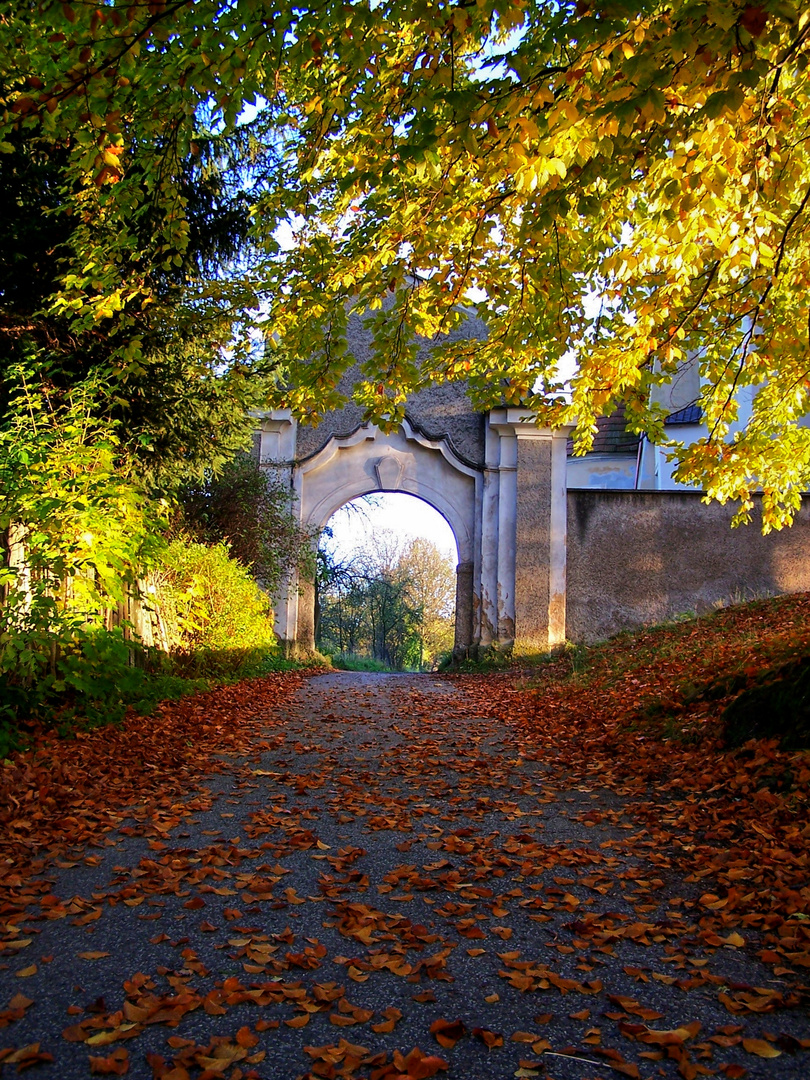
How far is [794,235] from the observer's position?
5.80 metres

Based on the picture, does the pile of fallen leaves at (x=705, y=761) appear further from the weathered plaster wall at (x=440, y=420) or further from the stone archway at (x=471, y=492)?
the weathered plaster wall at (x=440, y=420)

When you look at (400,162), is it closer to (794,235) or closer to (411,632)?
(794,235)

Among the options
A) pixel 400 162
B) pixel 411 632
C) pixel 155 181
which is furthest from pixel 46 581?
pixel 411 632

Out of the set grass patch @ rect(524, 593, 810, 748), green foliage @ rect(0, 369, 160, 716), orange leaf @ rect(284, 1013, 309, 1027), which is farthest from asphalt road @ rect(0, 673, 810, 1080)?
green foliage @ rect(0, 369, 160, 716)

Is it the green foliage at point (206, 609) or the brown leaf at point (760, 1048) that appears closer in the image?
the brown leaf at point (760, 1048)

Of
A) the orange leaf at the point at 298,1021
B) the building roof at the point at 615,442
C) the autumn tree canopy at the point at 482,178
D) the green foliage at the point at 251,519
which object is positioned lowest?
the orange leaf at the point at 298,1021

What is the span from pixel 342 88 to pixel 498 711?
6347 mm

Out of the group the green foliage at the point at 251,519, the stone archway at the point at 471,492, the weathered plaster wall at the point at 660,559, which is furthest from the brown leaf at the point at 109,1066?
the weathered plaster wall at the point at 660,559

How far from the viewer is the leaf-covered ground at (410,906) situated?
229 centimetres

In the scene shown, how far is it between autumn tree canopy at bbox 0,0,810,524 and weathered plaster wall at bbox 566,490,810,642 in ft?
22.5

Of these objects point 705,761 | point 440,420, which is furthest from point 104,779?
point 440,420

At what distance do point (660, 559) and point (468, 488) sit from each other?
406 cm

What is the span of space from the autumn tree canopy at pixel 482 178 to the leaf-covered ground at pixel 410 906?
2.89 metres

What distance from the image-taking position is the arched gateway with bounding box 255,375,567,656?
15.5m
